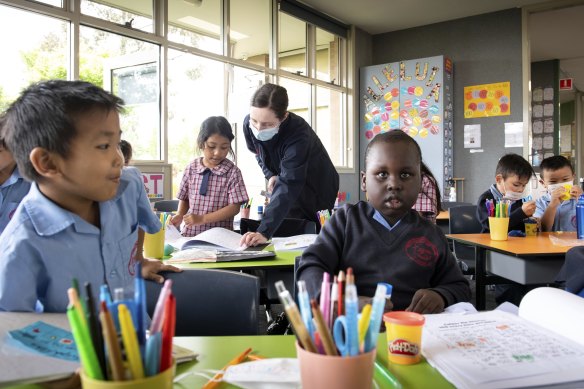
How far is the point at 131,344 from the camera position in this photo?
43 centimetres

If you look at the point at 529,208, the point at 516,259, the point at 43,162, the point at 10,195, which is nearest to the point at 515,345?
the point at 43,162

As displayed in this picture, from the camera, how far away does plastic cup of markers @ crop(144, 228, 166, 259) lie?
1.78 m

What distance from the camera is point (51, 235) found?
0.92 m

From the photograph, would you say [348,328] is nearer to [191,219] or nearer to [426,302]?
[426,302]

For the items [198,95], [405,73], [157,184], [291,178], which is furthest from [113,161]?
[405,73]

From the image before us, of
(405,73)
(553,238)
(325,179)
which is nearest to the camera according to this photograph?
(553,238)

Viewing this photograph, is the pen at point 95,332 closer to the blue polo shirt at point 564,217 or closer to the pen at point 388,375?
the pen at point 388,375

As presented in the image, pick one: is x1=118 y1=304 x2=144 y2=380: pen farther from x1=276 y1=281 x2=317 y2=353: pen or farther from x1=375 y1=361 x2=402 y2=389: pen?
x1=375 y1=361 x2=402 y2=389: pen

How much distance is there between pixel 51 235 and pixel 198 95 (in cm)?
413

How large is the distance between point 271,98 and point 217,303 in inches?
57.2

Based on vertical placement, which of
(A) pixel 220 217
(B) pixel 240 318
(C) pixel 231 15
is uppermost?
(C) pixel 231 15

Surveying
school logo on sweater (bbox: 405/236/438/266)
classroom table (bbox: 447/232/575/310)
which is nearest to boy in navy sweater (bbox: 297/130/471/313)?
school logo on sweater (bbox: 405/236/438/266)

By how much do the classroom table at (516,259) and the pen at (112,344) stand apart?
2.00m

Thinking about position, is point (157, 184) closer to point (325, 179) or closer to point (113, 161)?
point (325, 179)
